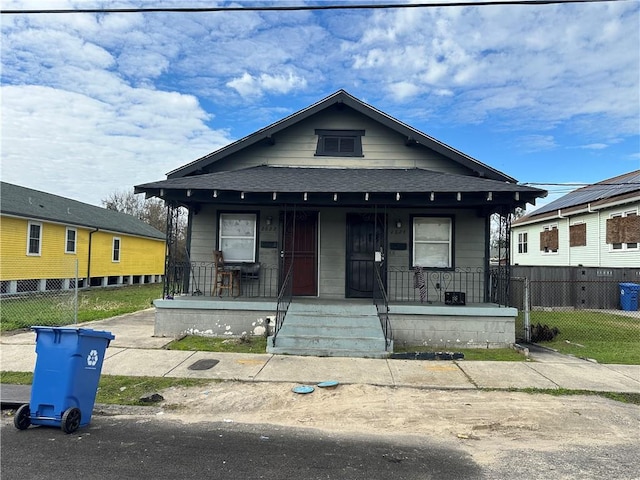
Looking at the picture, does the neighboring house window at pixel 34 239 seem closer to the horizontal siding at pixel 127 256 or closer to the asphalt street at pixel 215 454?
the horizontal siding at pixel 127 256

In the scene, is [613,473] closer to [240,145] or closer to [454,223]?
[454,223]

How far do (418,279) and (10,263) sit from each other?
16116 millimetres

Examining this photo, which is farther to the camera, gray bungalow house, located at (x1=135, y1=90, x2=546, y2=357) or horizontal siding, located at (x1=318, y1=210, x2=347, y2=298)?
horizontal siding, located at (x1=318, y1=210, x2=347, y2=298)

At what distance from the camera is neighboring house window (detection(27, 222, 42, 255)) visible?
18062 mm

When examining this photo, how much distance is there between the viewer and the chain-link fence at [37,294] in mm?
10555

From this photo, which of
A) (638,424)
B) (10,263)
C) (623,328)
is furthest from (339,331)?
(10,263)

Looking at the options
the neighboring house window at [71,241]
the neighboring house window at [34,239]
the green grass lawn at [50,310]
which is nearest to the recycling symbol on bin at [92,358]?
the green grass lawn at [50,310]

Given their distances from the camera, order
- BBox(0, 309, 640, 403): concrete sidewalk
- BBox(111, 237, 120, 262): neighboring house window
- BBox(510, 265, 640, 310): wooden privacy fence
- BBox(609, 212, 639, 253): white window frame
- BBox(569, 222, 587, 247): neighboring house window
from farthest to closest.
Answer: BBox(111, 237, 120, 262): neighboring house window < BBox(569, 222, 587, 247): neighboring house window < BBox(609, 212, 639, 253): white window frame < BBox(510, 265, 640, 310): wooden privacy fence < BBox(0, 309, 640, 403): concrete sidewalk

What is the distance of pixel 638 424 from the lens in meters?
4.79

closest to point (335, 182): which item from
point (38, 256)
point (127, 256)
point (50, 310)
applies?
point (50, 310)

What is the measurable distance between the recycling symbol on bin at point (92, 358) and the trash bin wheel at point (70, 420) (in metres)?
0.45

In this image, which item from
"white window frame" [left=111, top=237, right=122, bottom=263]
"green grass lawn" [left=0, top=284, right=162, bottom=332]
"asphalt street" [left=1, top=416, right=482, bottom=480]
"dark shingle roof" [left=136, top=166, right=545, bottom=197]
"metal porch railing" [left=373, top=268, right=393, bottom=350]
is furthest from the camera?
"white window frame" [left=111, top=237, right=122, bottom=263]

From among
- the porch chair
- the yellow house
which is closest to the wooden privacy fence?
the porch chair

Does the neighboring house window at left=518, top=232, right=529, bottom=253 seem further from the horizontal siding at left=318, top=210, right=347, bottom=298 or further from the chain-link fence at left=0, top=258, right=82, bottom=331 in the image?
the chain-link fence at left=0, top=258, right=82, bottom=331
